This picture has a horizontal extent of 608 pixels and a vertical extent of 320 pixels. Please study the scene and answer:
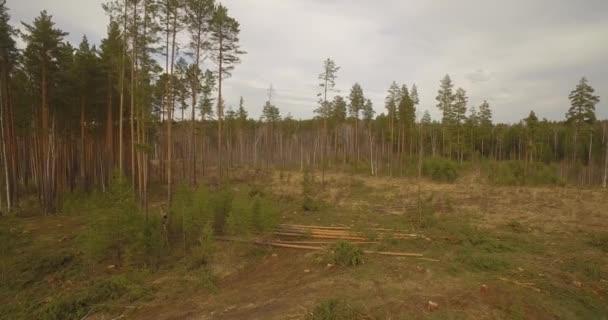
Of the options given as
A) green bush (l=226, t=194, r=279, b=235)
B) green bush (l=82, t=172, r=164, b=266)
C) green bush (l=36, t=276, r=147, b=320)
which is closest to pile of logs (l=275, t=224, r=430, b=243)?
green bush (l=226, t=194, r=279, b=235)

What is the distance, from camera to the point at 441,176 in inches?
1253

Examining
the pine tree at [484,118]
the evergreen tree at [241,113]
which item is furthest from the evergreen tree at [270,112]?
the pine tree at [484,118]

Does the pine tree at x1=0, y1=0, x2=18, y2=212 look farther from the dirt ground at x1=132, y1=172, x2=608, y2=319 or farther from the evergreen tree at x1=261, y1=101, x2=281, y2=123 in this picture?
the evergreen tree at x1=261, y1=101, x2=281, y2=123

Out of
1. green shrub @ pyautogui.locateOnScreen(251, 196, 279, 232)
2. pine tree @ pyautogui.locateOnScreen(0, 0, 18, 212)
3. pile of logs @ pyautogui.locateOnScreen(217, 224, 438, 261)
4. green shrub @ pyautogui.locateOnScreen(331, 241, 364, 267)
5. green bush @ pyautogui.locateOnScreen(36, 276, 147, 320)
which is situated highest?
pine tree @ pyautogui.locateOnScreen(0, 0, 18, 212)

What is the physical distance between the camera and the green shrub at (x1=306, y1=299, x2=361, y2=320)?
5586mm

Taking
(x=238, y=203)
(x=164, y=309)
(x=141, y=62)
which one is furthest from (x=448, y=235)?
(x=141, y=62)

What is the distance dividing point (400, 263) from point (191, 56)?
1203cm

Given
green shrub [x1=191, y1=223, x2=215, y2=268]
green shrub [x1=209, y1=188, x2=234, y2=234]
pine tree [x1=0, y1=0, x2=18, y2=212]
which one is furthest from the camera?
pine tree [x1=0, y1=0, x2=18, y2=212]

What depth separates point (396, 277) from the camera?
7.59m

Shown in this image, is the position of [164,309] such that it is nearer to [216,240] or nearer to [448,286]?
[216,240]

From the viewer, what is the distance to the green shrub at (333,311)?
5.59m

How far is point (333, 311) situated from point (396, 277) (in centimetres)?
257

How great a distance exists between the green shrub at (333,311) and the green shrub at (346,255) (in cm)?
253

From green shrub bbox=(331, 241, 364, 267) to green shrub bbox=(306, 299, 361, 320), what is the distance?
99.6 inches
